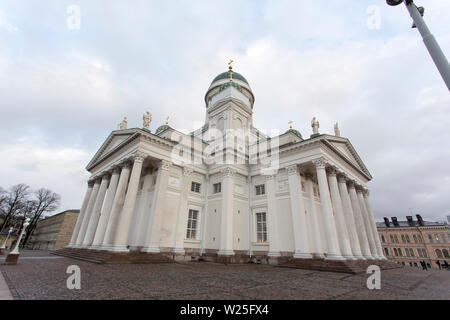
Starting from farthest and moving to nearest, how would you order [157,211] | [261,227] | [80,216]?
[80,216]
[261,227]
[157,211]

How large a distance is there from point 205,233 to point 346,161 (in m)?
14.0

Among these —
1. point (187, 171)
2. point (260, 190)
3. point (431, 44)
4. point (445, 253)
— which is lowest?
point (445, 253)

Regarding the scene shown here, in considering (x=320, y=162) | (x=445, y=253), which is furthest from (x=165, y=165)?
(x=445, y=253)

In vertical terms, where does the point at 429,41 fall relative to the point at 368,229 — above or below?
above

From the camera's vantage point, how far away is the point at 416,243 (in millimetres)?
46062

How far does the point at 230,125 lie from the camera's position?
2244cm

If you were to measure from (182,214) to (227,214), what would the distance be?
3.75 metres

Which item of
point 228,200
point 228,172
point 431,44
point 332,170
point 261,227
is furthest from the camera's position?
point 228,172

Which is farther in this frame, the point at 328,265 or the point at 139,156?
the point at 139,156

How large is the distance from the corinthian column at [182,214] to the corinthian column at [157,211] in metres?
1.59

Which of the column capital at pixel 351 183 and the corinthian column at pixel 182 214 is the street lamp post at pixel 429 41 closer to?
the corinthian column at pixel 182 214

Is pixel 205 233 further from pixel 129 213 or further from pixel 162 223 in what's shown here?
pixel 129 213

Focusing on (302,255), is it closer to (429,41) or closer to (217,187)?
(217,187)
